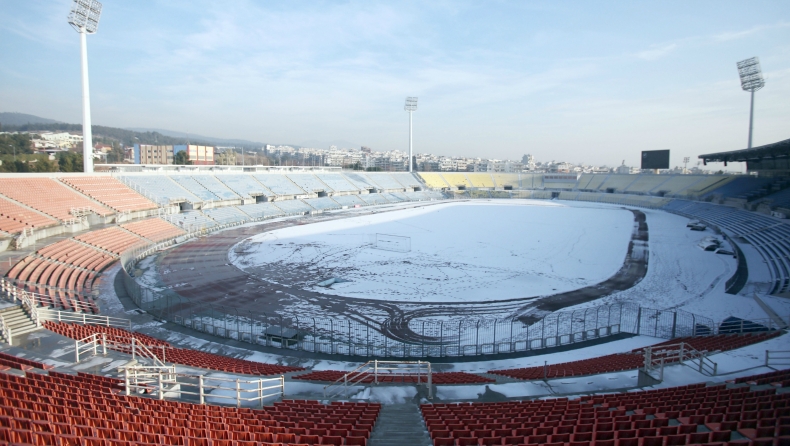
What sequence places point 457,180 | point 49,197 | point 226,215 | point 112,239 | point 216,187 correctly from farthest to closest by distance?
point 457,180 < point 216,187 < point 226,215 < point 49,197 < point 112,239

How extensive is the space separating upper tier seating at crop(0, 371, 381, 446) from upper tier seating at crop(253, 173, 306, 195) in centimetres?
5273

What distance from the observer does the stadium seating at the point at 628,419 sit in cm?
552

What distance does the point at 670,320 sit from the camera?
1767 centimetres

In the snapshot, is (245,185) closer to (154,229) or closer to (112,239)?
(154,229)

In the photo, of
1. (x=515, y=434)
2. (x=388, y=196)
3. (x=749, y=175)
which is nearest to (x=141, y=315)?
(x=515, y=434)

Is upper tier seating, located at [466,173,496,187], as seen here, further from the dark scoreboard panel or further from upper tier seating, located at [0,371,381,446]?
upper tier seating, located at [0,371,381,446]

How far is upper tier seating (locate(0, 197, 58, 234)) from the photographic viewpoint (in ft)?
→ 78.9

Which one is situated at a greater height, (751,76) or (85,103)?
(751,76)

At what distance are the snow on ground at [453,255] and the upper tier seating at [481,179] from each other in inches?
1721

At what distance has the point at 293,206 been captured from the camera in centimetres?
5681

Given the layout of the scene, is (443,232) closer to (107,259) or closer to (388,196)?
(107,259)

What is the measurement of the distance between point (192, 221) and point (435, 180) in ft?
189

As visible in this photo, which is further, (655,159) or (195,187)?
A: (655,159)

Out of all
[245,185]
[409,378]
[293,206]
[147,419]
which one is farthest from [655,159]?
[147,419]
